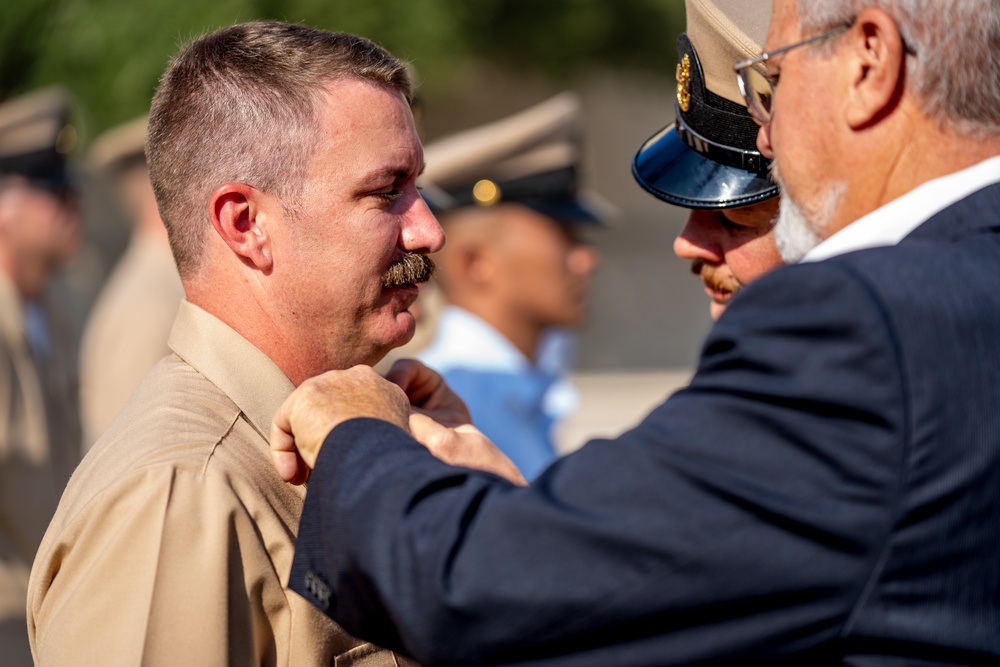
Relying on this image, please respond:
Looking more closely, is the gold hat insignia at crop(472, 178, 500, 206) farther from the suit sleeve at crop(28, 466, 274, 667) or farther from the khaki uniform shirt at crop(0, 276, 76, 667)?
the suit sleeve at crop(28, 466, 274, 667)

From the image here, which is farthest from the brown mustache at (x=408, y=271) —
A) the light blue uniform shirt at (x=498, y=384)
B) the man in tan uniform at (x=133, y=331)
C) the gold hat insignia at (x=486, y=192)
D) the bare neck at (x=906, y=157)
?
the man in tan uniform at (x=133, y=331)

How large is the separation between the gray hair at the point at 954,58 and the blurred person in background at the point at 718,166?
0.62 metres

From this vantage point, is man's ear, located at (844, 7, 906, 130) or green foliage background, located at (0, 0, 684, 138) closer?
man's ear, located at (844, 7, 906, 130)

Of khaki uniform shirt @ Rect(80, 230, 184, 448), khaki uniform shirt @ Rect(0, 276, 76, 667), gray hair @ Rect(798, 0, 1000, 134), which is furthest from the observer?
khaki uniform shirt @ Rect(80, 230, 184, 448)

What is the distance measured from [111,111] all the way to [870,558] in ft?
31.4

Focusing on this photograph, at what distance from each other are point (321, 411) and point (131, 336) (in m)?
4.27

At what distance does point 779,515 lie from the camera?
1492 mm

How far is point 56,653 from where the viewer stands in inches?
73.9

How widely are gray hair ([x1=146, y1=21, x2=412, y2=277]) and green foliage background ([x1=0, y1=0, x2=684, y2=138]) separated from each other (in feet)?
21.5

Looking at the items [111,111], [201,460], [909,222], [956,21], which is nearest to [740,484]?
[909,222]

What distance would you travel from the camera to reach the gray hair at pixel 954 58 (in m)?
1.69

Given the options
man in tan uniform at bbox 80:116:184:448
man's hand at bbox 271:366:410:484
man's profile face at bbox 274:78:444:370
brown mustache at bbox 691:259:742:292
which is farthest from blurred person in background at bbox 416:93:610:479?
man's hand at bbox 271:366:410:484

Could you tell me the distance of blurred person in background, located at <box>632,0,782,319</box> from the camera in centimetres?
240

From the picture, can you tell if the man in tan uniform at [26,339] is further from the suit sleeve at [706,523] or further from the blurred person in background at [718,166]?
the suit sleeve at [706,523]
